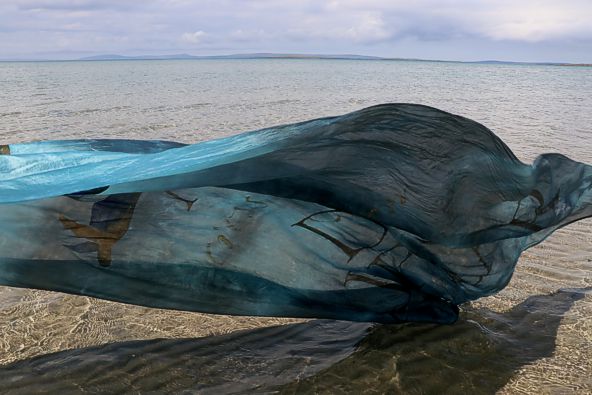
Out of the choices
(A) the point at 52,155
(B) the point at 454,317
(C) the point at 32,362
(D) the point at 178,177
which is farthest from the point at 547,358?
(A) the point at 52,155

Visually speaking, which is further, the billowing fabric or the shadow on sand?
the shadow on sand

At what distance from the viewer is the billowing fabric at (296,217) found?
281 centimetres

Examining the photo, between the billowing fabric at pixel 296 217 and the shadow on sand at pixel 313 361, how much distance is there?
40 centimetres

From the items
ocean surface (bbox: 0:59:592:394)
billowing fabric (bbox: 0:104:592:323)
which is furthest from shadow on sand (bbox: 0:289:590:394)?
billowing fabric (bbox: 0:104:592:323)

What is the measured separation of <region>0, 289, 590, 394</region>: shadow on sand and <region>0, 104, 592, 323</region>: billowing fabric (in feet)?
1.33

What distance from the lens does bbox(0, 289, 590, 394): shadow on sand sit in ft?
11.0

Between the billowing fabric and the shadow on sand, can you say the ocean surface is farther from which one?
the billowing fabric

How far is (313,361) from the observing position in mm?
3635

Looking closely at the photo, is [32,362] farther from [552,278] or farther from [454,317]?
[552,278]

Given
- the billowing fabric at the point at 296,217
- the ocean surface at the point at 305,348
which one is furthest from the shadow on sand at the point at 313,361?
the billowing fabric at the point at 296,217

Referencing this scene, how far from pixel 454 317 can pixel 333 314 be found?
945 mm

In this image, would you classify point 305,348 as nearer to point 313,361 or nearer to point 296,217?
point 313,361

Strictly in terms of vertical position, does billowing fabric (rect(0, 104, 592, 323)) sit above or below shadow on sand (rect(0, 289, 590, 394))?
above

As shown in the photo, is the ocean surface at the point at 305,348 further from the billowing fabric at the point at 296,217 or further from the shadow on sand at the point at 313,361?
the billowing fabric at the point at 296,217
